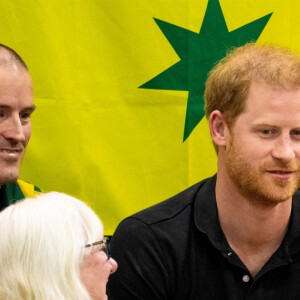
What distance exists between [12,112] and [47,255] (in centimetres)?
68

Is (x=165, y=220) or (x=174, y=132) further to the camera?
(x=174, y=132)

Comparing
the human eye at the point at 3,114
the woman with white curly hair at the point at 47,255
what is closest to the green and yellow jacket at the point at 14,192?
the human eye at the point at 3,114

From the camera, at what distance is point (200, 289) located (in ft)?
6.17

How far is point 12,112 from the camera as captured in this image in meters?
2.02

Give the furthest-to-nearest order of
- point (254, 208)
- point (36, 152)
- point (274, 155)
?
1. point (36, 152)
2. point (254, 208)
3. point (274, 155)

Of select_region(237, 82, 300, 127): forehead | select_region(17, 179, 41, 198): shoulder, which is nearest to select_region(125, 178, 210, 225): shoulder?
select_region(237, 82, 300, 127): forehead

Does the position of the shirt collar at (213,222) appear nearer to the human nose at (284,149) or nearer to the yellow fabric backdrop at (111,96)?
the human nose at (284,149)

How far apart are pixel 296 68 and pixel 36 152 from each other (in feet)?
3.06

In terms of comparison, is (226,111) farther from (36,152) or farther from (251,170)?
(36,152)

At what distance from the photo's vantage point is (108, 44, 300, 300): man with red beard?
71.5 inches

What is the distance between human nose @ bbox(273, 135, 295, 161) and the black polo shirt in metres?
0.24

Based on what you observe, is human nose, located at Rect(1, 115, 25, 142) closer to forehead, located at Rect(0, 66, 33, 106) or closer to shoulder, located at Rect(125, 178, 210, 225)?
forehead, located at Rect(0, 66, 33, 106)

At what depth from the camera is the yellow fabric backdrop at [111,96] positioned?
2.37 meters

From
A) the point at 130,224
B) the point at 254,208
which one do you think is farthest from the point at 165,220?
the point at 254,208
